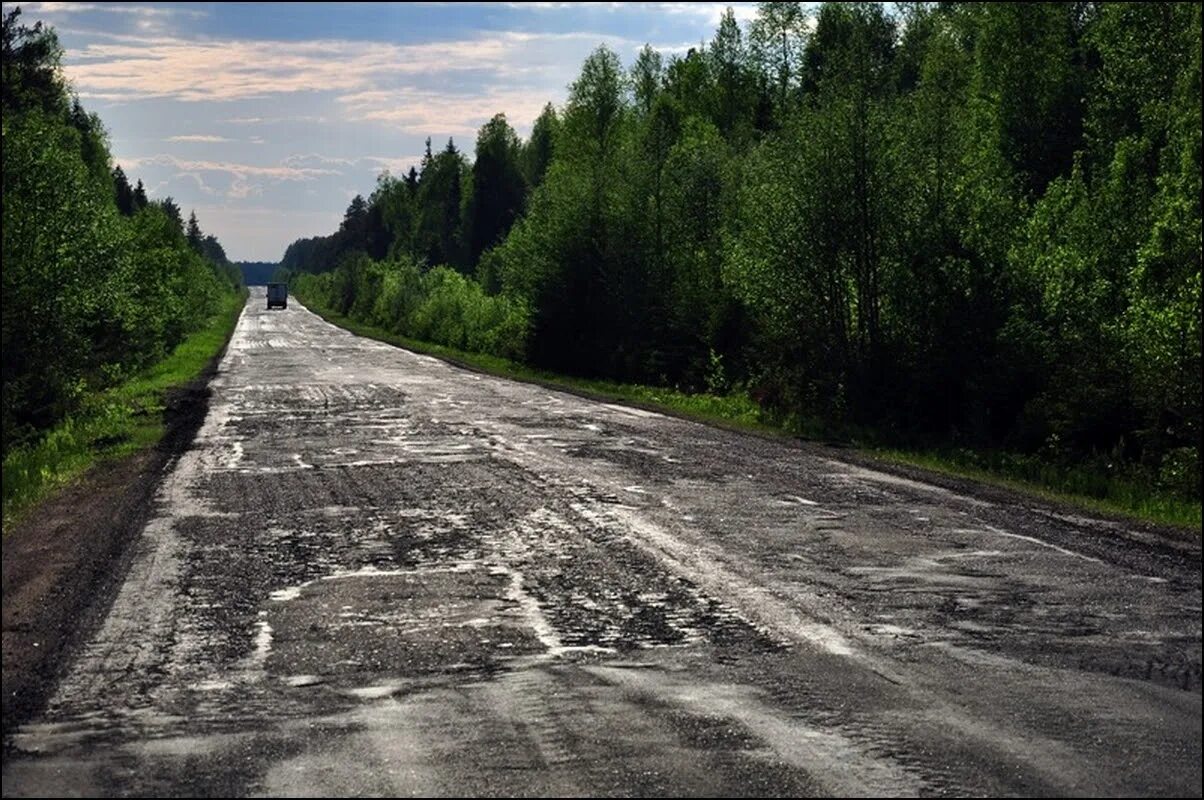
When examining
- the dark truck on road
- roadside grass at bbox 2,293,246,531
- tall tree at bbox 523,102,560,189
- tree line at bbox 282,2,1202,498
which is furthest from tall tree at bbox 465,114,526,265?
roadside grass at bbox 2,293,246,531

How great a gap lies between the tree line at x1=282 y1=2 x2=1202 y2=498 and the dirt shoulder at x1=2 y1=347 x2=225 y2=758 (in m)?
12.5

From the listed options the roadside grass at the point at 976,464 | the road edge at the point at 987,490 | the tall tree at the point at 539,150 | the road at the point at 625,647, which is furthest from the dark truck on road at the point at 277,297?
the road at the point at 625,647

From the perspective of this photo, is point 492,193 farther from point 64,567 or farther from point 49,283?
point 64,567

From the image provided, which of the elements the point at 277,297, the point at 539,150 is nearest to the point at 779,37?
the point at 539,150

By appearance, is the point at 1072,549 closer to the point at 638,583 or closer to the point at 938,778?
the point at 638,583

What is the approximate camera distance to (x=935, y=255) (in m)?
24.2

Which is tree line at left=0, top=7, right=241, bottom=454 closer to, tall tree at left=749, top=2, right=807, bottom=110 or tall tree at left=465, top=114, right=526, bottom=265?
tall tree at left=749, top=2, right=807, bottom=110

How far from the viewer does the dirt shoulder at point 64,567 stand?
8203mm

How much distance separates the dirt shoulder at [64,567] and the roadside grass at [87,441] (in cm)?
35

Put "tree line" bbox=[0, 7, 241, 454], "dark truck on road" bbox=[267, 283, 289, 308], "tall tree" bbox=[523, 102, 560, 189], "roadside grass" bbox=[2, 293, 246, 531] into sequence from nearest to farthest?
1. "roadside grass" bbox=[2, 293, 246, 531]
2. "tree line" bbox=[0, 7, 241, 454]
3. "tall tree" bbox=[523, 102, 560, 189]
4. "dark truck on road" bbox=[267, 283, 289, 308]

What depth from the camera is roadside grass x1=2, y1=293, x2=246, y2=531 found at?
16886 millimetres

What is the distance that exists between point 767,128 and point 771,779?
212 ft

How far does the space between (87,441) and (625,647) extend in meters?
16.3

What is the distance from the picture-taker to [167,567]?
11570mm
